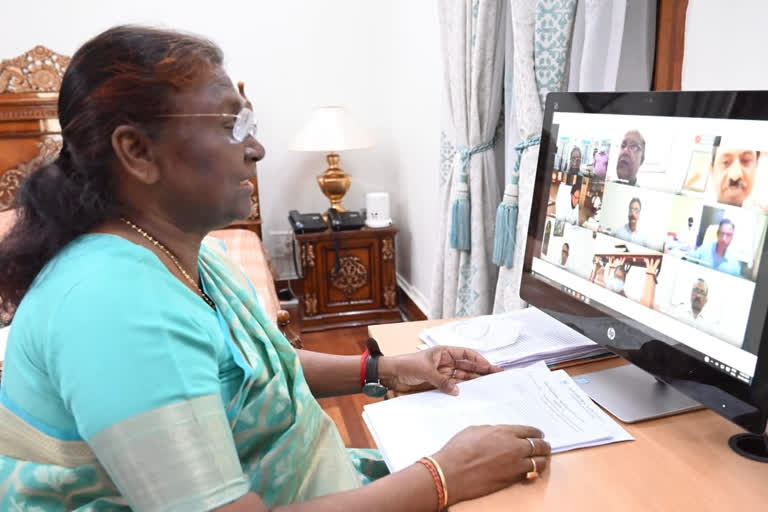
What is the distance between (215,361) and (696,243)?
0.60m

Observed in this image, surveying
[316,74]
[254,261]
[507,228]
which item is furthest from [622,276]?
[316,74]

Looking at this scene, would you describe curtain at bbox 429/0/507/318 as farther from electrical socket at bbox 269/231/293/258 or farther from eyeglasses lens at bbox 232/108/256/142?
electrical socket at bbox 269/231/293/258

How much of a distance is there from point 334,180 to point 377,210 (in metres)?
0.30

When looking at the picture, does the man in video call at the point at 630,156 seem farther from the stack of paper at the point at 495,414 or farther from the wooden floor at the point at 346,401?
the wooden floor at the point at 346,401

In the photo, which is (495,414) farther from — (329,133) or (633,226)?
(329,133)

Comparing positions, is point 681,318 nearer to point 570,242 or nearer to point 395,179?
point 570,242

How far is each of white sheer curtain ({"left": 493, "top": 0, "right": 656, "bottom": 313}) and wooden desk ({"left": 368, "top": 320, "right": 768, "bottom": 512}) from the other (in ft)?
2.86

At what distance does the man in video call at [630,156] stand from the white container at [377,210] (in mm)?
2292

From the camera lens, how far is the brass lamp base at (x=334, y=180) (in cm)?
326

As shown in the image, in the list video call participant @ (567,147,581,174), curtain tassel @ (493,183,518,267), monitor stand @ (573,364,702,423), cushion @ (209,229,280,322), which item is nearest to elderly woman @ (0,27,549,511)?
monitor stand @ (573,364,702,423)

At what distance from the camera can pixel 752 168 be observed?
2.25ft

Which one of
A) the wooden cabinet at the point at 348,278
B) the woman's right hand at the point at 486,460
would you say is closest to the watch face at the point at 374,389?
the woman's right hand at the point at 486,460

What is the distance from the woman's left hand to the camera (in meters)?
1.00

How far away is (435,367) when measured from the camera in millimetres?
995
